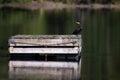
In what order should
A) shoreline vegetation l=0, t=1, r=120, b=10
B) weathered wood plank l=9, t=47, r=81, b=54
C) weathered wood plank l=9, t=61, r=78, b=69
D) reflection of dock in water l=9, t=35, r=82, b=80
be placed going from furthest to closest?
1. shoreline vegetation l=0, t=1, r=120, b=10
2. weathered wood plank l=9, t=47, r=81, b=54
3. reflection of dock in water l=9, t=35, r=82, b=80
4. weathered wood plank l=9, t=61, r=78, b=69

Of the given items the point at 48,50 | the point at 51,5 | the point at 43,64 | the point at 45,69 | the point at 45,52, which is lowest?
the point at 45,69

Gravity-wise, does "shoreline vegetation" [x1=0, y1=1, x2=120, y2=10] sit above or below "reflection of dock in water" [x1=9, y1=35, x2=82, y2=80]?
above

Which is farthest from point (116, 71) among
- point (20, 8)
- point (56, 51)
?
point (20, 8)

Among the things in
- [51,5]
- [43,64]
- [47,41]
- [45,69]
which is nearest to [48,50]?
[47,41]

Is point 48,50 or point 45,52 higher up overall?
point 48,50

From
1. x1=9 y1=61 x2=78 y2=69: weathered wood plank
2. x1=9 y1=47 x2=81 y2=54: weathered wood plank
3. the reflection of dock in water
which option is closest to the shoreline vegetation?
the reflection of dock in water

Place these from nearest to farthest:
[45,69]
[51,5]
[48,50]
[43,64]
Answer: [45,69]
[43,64]
[48,50]
[51,5]

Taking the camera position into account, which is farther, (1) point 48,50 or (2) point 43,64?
(1) point 48,50

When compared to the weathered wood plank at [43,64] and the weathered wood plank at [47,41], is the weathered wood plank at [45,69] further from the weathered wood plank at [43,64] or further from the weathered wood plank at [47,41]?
the weathered wood plank at [47,41]

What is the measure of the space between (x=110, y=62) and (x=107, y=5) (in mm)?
91610

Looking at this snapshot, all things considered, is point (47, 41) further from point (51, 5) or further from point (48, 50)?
point (51, 5)

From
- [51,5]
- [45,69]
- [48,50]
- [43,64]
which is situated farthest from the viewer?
[51,5]

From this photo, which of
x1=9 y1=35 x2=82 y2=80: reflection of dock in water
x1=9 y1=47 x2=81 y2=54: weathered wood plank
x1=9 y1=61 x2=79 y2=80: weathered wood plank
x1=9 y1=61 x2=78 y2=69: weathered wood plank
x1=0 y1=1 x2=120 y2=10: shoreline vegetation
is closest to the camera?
x1=9 y1=61 x2=79 y2=80: weathered wood plank

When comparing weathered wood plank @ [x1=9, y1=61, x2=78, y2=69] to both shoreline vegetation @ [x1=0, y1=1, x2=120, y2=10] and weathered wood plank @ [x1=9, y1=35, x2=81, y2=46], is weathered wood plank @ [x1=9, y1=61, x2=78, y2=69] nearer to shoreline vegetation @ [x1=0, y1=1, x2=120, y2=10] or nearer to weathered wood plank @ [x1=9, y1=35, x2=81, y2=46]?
weathered wood plank @ [x1=9, y1=35, x2=81, y2=46]
